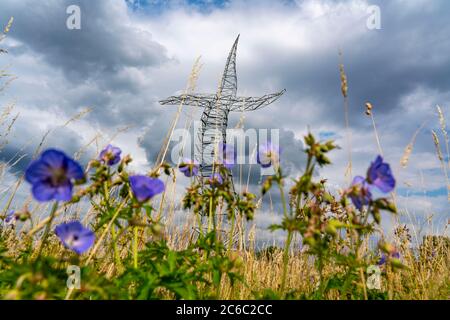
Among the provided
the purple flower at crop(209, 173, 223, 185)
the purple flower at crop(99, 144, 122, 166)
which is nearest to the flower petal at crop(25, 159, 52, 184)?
the purple flower at crop(99, 144, 122, 166)

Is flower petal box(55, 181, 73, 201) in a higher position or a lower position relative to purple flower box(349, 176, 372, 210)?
lower

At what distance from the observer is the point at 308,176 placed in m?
1.83

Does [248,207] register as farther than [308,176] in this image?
Yes

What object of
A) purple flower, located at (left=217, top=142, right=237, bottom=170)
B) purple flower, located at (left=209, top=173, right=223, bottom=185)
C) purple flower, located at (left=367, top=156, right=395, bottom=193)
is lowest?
purple flower, located at (left=367, top=156, right=395, bottom=193)

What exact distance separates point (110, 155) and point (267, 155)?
97 centimetres

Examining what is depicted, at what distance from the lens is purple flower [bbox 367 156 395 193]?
6.41 ft

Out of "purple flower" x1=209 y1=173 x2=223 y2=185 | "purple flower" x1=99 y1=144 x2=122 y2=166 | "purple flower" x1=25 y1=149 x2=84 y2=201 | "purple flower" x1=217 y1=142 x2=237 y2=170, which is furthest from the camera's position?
"purple flower" x1=217 y1=142 x2=237 y2=170

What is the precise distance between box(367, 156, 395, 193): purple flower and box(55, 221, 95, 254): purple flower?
1.53 metres

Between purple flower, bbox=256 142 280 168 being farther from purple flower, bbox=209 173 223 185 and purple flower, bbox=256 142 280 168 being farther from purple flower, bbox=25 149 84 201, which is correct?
purple flower, bbox=25 149 84 201

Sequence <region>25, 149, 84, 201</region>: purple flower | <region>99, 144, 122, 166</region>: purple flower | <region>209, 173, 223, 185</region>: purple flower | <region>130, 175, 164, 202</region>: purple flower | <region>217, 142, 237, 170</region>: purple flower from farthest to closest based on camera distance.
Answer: <region>217, 142, 237, 170</region>: purple flower < <region>209, 173, 223, 185</region>: purple flower < <region>99, 144, 122, 166</region>: purple flower < <region>130, 175, 164, 202</region>: purple flower < <region>25, 149, 84, 201</region>: purple flower

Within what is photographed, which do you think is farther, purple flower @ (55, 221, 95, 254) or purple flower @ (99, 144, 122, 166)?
purple flower @ (99, 144, 122, 166)
